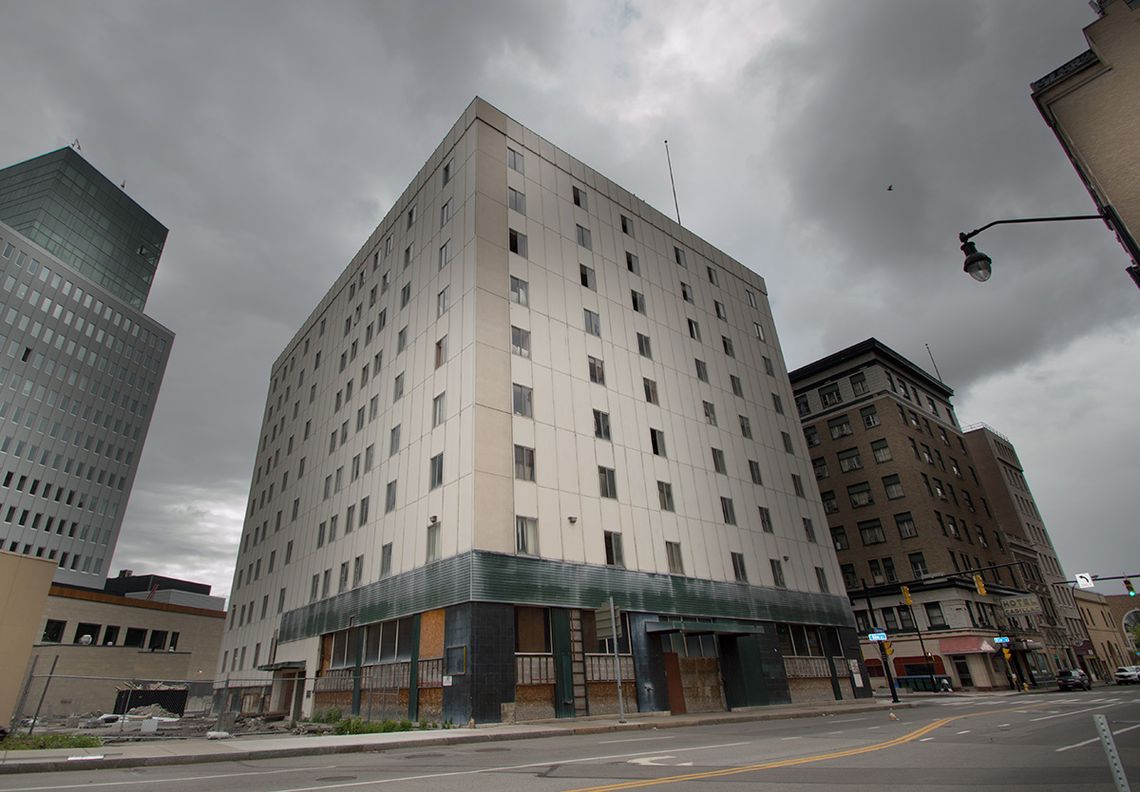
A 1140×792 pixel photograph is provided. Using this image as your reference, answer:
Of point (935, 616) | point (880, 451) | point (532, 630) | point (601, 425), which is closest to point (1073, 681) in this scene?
point (935, 616)

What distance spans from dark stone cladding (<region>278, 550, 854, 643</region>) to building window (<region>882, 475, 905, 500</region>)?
2685 centimetres

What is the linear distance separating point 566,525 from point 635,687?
26.8 ft

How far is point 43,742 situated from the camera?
1338 cm

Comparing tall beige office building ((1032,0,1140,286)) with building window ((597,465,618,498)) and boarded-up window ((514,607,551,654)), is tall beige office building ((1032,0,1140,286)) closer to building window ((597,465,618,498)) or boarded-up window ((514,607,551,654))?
building window ((597,465,618,498))

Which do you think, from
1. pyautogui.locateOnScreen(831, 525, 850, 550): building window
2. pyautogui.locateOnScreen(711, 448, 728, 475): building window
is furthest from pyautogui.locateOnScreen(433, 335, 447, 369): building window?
pyautogui.locateOnScreen(831, 525, 850, 550): building window

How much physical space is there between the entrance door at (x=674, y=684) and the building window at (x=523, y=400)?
14.1m

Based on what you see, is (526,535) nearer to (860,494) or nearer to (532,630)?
(532,630)

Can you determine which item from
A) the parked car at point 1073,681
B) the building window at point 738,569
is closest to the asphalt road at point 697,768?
the building window at point 738,569

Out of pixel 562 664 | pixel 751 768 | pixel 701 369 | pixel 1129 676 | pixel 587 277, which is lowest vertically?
pixel 1129 676

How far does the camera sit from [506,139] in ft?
123

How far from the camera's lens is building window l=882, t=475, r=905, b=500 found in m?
61.4

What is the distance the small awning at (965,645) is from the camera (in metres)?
51.6

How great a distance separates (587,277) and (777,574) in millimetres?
23301

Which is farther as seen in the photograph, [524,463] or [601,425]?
[601,425]
